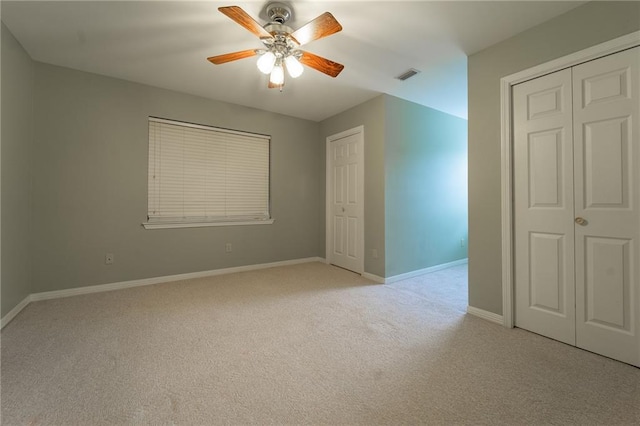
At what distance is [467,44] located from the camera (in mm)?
2381

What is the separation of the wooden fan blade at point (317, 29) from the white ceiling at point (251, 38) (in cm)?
22

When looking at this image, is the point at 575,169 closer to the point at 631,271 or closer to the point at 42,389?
the point at 631,271

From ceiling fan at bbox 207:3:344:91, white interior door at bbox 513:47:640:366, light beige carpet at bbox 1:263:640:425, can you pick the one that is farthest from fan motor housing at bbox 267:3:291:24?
light beige carpet at bbox 1:263:640:425

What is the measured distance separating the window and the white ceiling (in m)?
0.64

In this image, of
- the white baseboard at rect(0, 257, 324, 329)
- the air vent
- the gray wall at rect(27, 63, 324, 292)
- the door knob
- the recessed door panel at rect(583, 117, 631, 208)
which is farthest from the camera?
the air vent

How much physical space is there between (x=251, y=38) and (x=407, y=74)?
172 centimetres

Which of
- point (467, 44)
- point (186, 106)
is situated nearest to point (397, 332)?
point (467, 44)

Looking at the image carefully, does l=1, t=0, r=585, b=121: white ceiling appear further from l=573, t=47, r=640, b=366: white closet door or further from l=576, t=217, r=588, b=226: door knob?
l=576, t=217, r=588, b=226: door knob

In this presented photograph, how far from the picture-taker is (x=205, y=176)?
3.73 m

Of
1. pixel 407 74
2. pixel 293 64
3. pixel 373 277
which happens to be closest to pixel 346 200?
pixel 373 277

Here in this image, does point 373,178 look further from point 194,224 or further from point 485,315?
point 194,224

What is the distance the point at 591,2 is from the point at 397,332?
110 inches

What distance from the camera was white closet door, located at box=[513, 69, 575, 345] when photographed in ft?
6.44

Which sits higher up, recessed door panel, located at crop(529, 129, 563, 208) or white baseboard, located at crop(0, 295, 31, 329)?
recessed door panel, located at crop(529, 129, 563, 208)
